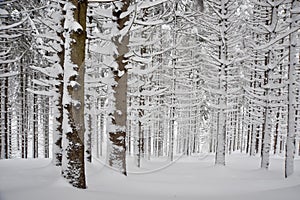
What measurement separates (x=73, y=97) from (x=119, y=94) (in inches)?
94.6

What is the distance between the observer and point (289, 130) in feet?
33.0

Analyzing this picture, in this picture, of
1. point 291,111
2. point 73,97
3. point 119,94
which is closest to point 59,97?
point 119,94

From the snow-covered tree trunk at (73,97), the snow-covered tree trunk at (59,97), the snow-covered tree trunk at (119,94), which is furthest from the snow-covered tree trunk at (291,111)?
the snow-covered tree trunk at (59,97)

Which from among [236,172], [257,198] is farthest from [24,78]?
[257,198]

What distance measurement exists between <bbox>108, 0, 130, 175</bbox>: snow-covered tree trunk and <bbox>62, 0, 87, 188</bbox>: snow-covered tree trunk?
2159mm

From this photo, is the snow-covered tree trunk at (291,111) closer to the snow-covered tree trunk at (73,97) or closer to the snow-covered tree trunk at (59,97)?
the snow-covered tree trunk at (73,97)

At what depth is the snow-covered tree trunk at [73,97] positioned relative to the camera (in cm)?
516

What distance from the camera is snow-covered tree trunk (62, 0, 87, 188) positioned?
16.9 feet

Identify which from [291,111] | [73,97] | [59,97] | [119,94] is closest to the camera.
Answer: [73,97]

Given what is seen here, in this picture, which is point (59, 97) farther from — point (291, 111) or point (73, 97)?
point (291, 111)

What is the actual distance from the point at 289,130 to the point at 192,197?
6.43 metres

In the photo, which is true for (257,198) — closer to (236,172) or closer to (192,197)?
(192,197)

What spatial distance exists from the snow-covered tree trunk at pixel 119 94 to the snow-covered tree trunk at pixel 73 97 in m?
2.16

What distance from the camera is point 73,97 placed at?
5.21 metres
